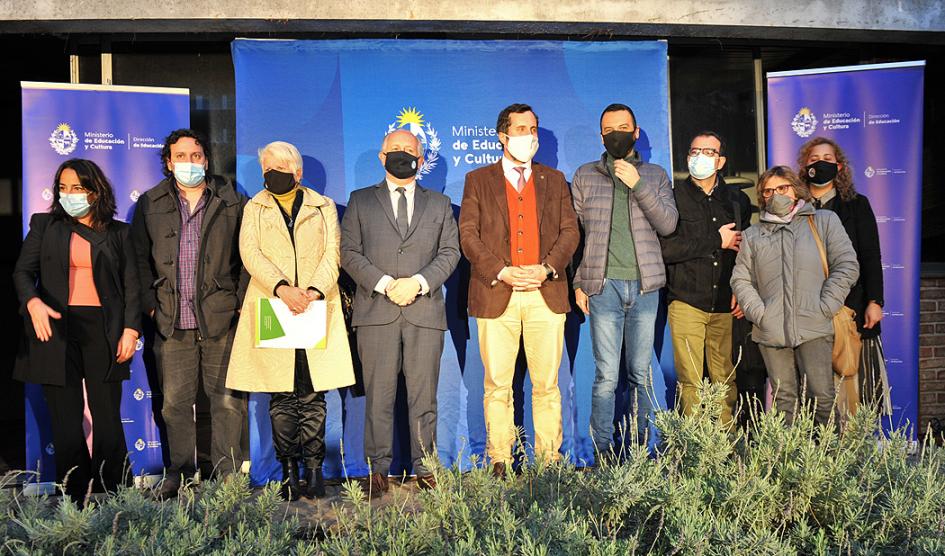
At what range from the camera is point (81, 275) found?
4473 millimetres

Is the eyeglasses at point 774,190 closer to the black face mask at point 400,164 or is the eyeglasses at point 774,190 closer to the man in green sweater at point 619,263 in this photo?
the man in green sweater at point 619,263

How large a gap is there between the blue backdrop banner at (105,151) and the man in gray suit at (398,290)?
4.76 feet

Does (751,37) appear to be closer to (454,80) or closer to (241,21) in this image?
(454,80)

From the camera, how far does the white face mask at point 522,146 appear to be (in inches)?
187

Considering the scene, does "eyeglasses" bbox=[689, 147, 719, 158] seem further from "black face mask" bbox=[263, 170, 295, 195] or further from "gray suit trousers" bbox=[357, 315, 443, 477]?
"black face mask" bbox=[263, 170, 295, 195]

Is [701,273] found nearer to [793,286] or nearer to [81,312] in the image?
[793,286]

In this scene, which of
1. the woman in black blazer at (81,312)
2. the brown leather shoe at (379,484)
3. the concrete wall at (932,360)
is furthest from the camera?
the concrete wall at (932,360)

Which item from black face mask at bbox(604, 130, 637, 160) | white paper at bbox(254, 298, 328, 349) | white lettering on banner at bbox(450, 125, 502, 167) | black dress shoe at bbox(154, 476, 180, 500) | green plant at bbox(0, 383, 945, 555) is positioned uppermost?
white lettering on banner at bbox(450, 125, 502, 167)

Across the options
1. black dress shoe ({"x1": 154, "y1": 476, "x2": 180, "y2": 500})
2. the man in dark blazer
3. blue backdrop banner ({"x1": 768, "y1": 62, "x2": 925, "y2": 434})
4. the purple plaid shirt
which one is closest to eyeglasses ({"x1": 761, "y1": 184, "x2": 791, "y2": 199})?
blue backdrop banner ({"x1": 768, "y1": 62, "x2": 925, "y2": 434})

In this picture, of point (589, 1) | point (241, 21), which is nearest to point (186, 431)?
point (241, 21)

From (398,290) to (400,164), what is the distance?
0.70 metres

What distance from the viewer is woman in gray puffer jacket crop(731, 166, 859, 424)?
446 centimetres

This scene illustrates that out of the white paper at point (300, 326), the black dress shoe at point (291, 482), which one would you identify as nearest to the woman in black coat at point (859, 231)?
the white paper at point (300, 326)

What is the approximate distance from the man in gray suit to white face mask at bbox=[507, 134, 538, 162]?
19.8 inches
